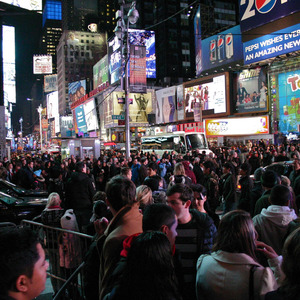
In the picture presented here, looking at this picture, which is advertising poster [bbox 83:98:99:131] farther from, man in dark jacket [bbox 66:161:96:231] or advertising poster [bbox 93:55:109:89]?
man in dark jacket [bbox 66:161:96:231]

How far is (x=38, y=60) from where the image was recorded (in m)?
147

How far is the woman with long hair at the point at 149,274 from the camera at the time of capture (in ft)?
5.98

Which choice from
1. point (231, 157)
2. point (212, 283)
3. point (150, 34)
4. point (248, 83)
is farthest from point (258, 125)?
point (212, 283)

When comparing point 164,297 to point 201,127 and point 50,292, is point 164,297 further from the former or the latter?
point 201,127

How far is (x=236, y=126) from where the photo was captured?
41656 millimetres

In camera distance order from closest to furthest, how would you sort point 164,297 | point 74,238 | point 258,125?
point 164,297 < point 74,238 < point 258,125

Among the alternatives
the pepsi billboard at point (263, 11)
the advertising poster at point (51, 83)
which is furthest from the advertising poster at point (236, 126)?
the advertising poster at point (51, 83)

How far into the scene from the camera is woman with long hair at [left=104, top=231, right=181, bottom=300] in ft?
5.98

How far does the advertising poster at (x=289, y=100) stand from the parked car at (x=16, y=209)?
106ft

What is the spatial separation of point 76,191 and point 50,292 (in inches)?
106

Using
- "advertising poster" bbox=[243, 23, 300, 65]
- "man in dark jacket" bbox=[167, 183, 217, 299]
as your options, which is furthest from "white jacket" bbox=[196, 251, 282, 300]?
"advertising poster" bbox=[243, 23, 300, 65]

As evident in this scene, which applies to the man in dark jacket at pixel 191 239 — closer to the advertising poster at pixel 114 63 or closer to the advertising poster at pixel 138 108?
the advertising poster at pixel 114 63

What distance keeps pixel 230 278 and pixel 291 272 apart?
0.60 metres

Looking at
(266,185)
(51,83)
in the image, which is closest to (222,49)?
(266,185)
